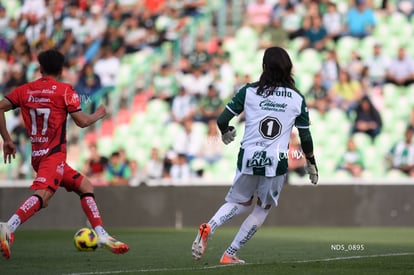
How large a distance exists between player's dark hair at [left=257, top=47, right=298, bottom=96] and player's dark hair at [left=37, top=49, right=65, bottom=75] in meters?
1.95

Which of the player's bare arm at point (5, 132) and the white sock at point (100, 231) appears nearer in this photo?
the white sock at point (100, 231)

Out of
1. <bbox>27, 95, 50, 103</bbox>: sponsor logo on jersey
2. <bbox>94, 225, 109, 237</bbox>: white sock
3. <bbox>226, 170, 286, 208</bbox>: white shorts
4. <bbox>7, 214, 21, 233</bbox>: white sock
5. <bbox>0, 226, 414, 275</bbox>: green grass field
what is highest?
<bbox>27, 95, 50, 103</bbox>: sponsor logo on jersey

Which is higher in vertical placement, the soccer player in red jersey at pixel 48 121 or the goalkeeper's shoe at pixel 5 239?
the soccer player in red jersey at pixel 48 121

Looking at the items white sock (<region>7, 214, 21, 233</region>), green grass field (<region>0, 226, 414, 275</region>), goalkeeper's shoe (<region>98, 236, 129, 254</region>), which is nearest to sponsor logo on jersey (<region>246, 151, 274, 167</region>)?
green grass field (<region>0, 226, 414, 275</region>)

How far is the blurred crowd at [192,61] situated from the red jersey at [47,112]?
9.50 m

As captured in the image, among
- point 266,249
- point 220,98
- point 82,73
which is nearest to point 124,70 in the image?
point 82,73

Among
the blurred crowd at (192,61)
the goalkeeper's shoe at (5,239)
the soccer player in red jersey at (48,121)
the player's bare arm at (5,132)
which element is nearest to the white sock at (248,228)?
the soccer player in red jersey at (48,121)

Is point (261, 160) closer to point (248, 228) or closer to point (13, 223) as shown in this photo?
point (248, 228)

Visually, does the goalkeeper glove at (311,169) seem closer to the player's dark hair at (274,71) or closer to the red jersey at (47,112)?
the player's dark hair at (274,71)

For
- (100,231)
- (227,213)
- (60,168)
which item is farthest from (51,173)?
(227,213)

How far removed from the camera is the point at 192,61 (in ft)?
70.6

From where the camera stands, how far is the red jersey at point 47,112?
31.2 ft

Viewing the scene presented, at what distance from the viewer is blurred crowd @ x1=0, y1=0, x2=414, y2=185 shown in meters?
19.8

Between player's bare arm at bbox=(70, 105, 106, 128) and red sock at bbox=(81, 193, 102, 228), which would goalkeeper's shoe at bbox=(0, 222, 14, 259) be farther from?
player's bare arm at bbox=(70, 105, 106, 128)
